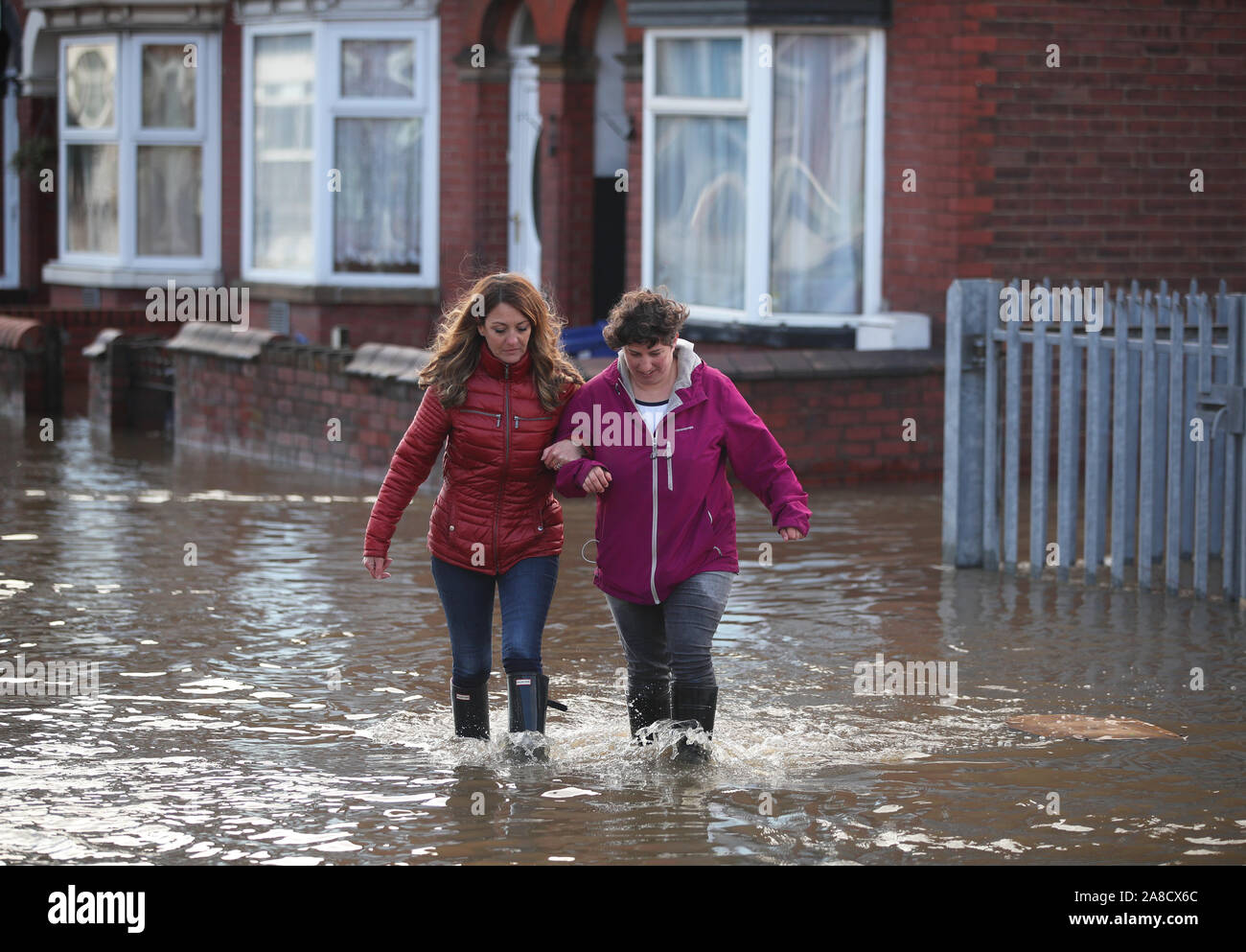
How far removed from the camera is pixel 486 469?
6324 millimetres

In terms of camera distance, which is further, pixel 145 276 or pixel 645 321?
pixel 145 276

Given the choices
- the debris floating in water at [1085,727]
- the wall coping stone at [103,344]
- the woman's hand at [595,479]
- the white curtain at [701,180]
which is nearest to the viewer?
the woman's hand at [595,479]

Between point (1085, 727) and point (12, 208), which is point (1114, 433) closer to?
point (1085, 727)

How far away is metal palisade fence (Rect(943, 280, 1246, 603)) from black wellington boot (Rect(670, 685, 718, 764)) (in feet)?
11.4

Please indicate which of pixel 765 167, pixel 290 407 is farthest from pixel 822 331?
pixel 290 407

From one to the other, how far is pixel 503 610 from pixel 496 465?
48 centimetres

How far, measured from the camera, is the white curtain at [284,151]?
18.7 meters

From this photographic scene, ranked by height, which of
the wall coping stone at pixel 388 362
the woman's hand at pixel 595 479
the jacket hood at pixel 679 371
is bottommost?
the woman's hand at pixel 595 479

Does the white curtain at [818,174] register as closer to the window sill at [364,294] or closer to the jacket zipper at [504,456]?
the window sill at [364,294]

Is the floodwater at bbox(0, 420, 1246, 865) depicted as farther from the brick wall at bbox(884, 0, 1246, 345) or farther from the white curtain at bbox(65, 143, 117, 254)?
the white curtain at bbox(65, 143, 117, 254)

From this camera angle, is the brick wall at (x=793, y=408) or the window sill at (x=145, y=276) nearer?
the brick wall at (x=793, y=408)

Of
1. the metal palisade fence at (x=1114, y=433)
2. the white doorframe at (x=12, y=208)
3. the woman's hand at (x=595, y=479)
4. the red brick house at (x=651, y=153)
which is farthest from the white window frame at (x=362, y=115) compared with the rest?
the woman's hand at (x=595, y=479)

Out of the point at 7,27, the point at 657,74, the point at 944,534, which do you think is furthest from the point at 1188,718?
the point at 7,27

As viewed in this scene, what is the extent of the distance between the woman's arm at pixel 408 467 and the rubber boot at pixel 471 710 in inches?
20.8
